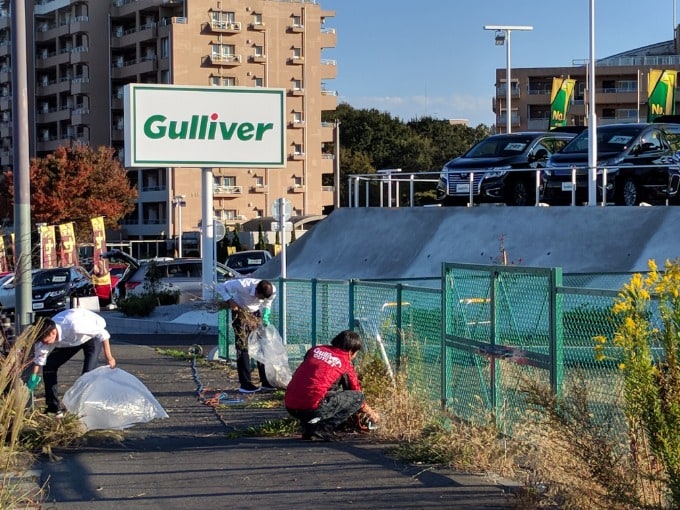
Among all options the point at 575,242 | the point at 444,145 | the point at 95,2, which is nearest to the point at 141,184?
the point at 95,2

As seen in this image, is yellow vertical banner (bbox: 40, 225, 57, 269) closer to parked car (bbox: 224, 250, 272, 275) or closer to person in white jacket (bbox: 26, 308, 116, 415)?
parked car (bbox: 224, 250, 272, 275)

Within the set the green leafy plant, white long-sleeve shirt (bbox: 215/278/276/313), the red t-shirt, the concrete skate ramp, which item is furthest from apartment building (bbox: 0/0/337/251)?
the green leafy plant

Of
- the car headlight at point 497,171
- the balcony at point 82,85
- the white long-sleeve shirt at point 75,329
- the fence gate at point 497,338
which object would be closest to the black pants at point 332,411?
the fence gate at point 497,338

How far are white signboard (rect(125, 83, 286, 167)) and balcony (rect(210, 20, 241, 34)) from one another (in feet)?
160

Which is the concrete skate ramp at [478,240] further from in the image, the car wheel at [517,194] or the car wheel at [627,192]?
the car wheel at [627,192]

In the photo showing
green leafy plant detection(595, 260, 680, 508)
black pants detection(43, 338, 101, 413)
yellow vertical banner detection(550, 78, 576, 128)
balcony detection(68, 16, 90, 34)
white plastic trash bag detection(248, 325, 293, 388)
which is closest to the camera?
green leafy plant detection(595, 260, 680, 508)

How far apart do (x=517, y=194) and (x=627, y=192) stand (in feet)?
8.51

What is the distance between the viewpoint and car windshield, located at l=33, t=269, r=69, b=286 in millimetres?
28719

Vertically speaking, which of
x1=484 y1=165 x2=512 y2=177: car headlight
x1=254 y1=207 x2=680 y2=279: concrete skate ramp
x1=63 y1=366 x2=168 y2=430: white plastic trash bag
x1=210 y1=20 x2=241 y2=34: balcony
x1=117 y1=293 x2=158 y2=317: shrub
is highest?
x1=210 y1=20 x2=241 y2=34: balcony

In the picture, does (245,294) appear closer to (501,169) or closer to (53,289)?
(501,169)

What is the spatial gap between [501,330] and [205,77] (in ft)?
216

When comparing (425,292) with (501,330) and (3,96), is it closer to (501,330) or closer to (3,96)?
(501,330)

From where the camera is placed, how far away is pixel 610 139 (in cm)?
2417

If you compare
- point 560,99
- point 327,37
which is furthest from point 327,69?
point 560,99
